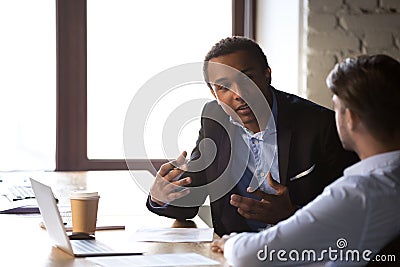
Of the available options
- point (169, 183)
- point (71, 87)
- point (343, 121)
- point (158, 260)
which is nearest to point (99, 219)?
point (169, 183)

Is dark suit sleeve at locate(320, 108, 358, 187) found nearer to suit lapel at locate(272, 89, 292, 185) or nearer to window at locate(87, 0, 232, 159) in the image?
suit lapel at locate(272, 89, 292, 185)

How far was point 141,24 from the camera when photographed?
13.7 ft

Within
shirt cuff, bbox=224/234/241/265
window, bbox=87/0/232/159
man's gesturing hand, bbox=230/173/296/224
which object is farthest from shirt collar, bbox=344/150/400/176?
window, bbox=87/0/232/159

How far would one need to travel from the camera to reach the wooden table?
1767 millimetres

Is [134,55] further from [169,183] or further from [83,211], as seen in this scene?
[83,211]

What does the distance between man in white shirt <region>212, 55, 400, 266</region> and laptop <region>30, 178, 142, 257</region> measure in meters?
0.37

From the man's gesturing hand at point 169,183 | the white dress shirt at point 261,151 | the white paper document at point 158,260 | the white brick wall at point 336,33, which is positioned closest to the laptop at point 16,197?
the man's gesturing hand at point 169,183

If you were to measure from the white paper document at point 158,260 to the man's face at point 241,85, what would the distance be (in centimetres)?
82

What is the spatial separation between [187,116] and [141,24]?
1.88ft

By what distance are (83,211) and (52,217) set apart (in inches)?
7.1

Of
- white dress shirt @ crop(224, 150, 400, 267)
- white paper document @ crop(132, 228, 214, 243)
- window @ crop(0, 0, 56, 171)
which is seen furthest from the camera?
window @ crop(0, 0, 56, 171)

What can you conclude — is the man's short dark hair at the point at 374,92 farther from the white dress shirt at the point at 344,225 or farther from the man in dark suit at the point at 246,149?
the man in dark suit at the point at 246,149

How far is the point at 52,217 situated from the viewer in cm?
189

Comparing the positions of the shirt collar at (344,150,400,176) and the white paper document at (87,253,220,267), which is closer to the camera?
the shirt collar at (344,150,400,176)
